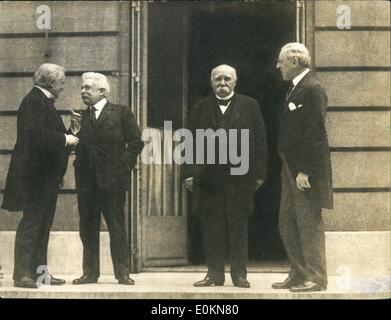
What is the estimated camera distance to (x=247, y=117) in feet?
36.7

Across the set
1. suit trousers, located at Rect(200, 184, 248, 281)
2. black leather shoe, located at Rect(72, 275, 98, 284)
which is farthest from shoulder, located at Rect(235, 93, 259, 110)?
black leather shoe, located at Rect(72, 275, 98, 284)

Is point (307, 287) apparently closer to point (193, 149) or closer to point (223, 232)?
point (223, 232)

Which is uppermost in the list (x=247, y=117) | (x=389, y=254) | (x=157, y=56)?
(x=157, y=56)

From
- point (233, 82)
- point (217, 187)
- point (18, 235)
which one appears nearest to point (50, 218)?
point (18, 235)

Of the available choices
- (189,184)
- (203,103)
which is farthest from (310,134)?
(189,184)

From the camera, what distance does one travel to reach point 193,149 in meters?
11.5

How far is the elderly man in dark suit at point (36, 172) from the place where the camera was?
1121 cm

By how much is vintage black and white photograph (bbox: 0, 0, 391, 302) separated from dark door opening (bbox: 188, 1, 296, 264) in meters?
0.02

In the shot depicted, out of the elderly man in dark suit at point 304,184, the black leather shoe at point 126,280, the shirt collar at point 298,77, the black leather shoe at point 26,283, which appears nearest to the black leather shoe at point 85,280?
the black leather shoe at point 126,280

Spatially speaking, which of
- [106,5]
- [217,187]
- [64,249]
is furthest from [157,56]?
[64,249]

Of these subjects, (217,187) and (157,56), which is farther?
(157,56)

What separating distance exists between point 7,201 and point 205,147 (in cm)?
251

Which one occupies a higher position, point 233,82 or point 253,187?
point 233,82

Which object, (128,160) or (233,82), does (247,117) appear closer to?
(233,82)
